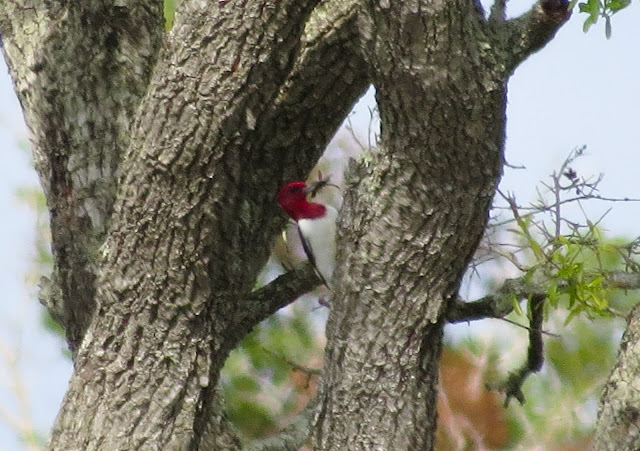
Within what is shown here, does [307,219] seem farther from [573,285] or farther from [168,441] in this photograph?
[573,285]

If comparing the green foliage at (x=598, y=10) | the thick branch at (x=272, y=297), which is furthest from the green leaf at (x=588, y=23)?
the thick branch at (x=272, y=297)

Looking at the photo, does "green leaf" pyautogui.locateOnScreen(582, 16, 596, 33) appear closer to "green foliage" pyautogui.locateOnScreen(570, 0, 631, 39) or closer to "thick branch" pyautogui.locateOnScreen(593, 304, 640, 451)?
"green foliage" pyautogui.locateOnScreen(570, 0, 631, 39)

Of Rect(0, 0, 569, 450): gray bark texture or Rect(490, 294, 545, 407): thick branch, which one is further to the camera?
Rect(490, 294, 545, 407): thick branch

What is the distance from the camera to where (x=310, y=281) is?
12.0 ft

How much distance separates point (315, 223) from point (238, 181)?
1.17 meters

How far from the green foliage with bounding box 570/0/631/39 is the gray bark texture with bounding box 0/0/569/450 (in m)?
0.25

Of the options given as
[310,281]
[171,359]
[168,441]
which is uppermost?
[310,281]

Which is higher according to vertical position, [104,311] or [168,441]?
[104,311]

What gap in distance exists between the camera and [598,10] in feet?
6.75

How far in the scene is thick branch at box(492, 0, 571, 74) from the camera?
2.50m

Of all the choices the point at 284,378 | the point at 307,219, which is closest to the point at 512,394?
the point at 307,219

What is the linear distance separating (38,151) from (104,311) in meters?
0.65

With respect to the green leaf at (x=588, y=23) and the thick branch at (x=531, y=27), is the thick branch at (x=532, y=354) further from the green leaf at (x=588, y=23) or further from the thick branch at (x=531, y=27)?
the green leaf at (x=588, y=23)

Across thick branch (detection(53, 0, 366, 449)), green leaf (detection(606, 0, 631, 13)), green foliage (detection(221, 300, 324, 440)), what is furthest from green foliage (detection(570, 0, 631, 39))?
green foliage (detection(221, 300, 324, 440))
